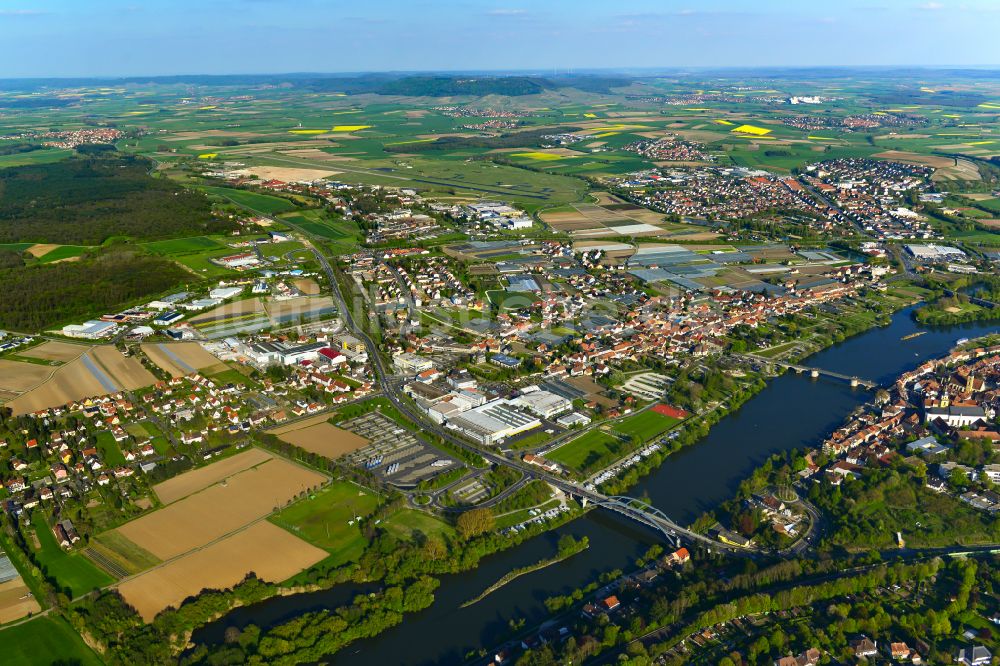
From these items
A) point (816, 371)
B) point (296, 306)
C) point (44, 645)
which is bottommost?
point (44, 645)

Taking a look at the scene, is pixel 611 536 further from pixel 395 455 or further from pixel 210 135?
pixel 210 135

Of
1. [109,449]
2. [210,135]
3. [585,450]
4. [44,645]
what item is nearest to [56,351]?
[109,449]

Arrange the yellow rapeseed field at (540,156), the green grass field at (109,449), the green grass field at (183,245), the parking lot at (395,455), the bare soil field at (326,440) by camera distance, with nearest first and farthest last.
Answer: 1. the parking lot at (395,455)
2. the green grass field at (109,449)
3. the bare soil field at (326,440)
4. the green grass field at (183,245)
5. the yellow rapeseed field at (540,156)

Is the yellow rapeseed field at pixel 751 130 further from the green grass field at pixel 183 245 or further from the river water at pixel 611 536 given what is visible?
the river water at pixel 611 536

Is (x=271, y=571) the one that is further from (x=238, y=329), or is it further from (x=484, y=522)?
(x=238, y=329)

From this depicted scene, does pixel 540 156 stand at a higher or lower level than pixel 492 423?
higher

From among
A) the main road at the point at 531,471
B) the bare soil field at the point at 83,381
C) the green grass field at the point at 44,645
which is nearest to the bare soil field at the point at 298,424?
the main road at the point at 531,471
